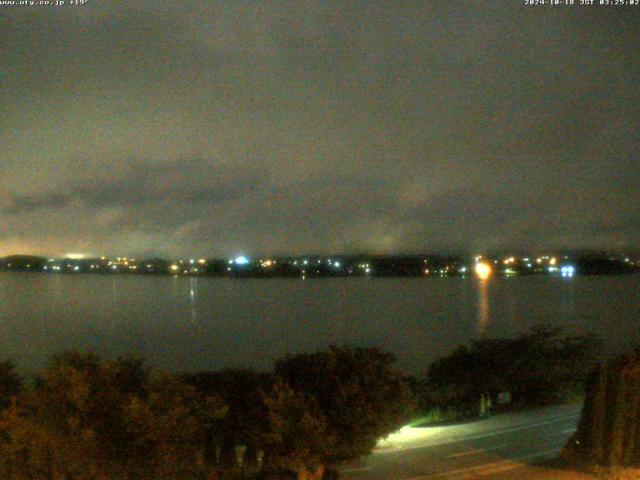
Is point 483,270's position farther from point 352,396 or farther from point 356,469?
point 352,396

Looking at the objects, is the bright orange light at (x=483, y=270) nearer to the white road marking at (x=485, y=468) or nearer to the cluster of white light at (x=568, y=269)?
the cluster of white light at (x=568, y=269)

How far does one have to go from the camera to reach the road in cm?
1270

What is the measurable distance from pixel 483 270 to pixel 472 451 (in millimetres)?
120604

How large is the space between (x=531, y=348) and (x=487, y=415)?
9.90 metres

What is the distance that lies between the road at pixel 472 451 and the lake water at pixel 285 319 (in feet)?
64.6

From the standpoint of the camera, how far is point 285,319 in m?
77.9

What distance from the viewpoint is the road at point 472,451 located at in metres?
12.7

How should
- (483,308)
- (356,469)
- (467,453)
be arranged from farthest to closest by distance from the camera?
1. (483,308)
2. (467,453)
3. (356,469)

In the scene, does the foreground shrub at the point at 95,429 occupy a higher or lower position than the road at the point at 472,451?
higher

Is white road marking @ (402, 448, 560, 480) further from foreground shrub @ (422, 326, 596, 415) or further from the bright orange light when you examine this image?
the bright orange light

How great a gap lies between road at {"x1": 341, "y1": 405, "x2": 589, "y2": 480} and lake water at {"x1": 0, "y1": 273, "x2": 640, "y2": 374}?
64.6 feet

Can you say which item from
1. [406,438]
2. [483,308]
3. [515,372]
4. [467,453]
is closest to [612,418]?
[467,453]

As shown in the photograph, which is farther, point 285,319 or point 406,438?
point 285,319

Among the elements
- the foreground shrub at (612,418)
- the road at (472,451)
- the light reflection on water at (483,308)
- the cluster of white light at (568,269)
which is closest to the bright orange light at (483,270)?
the light reflection on water at (483,308)
